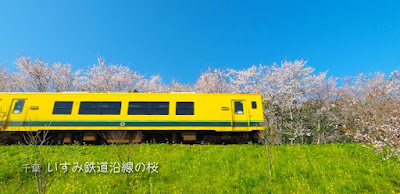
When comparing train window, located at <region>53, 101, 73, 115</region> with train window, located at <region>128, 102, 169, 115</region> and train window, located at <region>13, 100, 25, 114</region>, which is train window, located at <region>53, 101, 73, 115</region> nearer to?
train window, located at <region>13, 100, 25, 114</region>

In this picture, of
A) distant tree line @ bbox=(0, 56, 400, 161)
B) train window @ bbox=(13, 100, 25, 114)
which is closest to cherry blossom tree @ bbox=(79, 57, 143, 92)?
distant tree line @ bbox=(0, 56, 400, 161)

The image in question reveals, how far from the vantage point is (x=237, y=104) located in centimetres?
1243

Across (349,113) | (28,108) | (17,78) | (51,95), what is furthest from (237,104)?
(17,78)

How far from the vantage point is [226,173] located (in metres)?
7.52

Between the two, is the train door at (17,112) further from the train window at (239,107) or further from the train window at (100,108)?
the train window at (239,107)

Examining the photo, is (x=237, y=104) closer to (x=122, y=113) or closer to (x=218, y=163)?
(x=218, y=163)

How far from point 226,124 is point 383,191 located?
7071 mm

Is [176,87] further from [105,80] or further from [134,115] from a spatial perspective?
[134,115]

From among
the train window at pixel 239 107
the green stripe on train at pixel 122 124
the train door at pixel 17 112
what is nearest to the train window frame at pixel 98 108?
the green stripe on train at pixel 122 124

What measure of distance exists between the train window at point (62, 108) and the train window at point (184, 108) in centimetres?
579

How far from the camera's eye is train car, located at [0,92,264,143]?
11805 mm

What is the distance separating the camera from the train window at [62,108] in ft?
39.2

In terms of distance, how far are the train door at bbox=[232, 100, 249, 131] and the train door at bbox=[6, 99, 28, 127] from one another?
36.3 feet

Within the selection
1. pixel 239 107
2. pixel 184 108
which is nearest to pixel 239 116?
pixel 239 107
